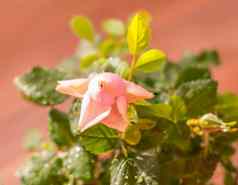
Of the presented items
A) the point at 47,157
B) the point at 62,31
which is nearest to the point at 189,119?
the point at 47,157

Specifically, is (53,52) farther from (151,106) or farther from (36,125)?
(151,106)

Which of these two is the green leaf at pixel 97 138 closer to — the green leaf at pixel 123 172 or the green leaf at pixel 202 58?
the green leaf at pixel 123 172

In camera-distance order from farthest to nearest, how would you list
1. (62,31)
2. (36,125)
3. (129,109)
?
(62,31), (36,125), (129,109)

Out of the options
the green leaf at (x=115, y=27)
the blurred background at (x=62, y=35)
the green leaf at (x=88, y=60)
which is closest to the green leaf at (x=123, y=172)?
the green leaf at (x=88, y=60)

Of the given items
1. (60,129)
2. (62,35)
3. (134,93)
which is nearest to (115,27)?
(60,129)

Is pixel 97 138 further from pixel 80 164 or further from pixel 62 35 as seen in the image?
pixel 62 35

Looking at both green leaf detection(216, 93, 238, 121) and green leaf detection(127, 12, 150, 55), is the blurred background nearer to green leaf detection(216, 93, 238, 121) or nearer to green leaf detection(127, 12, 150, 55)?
green leaf detection(216, 93, 238, 121)

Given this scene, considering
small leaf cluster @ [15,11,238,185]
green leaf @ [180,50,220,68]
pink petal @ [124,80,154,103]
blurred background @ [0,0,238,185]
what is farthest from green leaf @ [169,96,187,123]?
blurred background @ [0,0,238,185]
